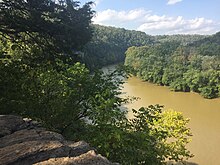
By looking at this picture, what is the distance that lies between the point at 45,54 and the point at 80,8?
156 cm

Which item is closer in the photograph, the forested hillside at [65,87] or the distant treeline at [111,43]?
the forested hillside at [65,87]

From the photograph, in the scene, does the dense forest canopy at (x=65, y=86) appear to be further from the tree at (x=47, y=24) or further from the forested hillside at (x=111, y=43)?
the forested hillside at (x=111, y=43)

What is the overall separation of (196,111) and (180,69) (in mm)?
20200

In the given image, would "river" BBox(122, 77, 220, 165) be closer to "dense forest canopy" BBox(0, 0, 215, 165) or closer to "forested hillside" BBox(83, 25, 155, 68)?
"dense forest canopy" BBox(0, 0, 215, 165)

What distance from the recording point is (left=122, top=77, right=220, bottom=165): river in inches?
730

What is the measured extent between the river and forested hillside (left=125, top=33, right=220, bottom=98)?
1.39 m

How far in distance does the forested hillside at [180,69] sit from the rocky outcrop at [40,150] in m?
31.0

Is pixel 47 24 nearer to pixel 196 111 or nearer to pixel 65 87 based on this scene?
pixel 65 87

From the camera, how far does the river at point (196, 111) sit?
1853 cm

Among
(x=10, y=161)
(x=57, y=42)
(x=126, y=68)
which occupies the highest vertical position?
(x=57, y=42)

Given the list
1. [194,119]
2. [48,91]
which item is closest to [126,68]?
[48,91]

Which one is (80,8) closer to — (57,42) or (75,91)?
(57,42)

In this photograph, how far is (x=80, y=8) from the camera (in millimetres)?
7941

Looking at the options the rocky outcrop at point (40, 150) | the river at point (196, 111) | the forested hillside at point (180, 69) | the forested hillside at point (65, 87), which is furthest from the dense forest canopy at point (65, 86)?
the forested hillside at point (180, 69)
